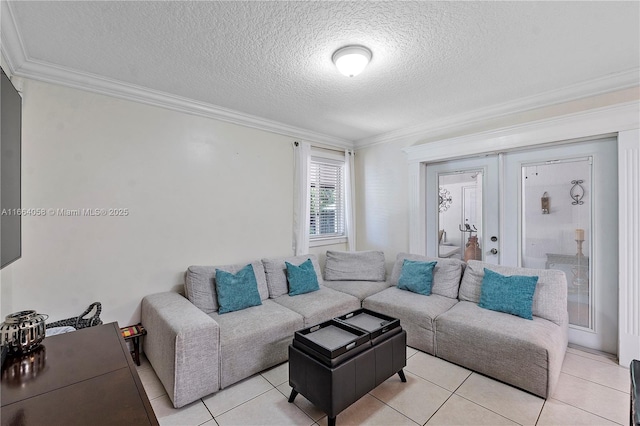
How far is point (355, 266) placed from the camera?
4.04m

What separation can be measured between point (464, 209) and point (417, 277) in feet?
3.76

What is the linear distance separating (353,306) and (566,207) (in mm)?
2476

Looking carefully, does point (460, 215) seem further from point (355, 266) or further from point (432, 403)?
point (432, 403)

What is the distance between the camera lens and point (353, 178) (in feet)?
15.7

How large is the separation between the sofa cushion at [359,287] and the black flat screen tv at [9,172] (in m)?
2.94

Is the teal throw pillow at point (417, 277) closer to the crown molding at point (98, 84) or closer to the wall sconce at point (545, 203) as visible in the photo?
the wall sconce at point (545, 203)

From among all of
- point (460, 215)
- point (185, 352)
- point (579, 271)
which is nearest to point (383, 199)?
point (460, 215)

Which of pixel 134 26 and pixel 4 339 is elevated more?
pixel 134 26

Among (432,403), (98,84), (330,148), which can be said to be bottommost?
(432,403)

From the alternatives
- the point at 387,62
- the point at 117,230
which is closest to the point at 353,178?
the point at 387,62

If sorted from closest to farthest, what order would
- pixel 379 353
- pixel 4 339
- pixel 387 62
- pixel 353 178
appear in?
pixel 4 339 → pixel 379 353 → pixel 387 62 → pixel 353 178

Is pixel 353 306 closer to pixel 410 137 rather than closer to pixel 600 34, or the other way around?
pixel 410 137

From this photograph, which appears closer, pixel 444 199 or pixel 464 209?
pixel 464 209

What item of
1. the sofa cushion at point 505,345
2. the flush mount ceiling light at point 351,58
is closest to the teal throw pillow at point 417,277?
the sofa cushion at point 505,345
